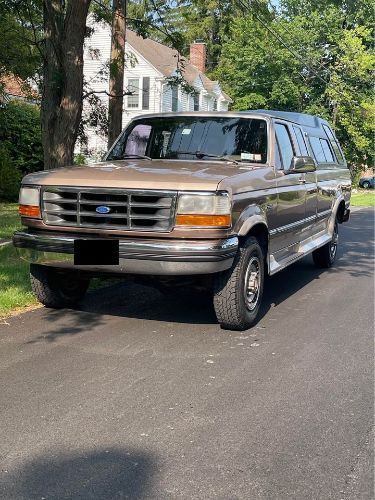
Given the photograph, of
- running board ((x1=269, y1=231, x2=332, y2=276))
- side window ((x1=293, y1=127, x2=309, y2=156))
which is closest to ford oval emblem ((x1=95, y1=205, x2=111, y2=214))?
running board ((x1=269, y1=231, x2=332, y2=276))

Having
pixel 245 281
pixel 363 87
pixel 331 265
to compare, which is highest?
pixel 363 87

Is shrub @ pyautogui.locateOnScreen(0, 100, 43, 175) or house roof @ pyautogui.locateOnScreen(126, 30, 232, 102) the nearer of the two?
shrub @ pyautogui.locateOnScreen(0, 100, 43, 175)

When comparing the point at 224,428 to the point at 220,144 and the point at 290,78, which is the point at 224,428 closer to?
the point at 220,144

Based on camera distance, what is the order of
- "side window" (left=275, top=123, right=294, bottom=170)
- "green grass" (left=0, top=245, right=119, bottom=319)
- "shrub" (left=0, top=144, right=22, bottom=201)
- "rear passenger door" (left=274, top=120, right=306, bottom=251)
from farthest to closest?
"shrub" (left=0, top=144, right=22, bottom=201) < "side window" (left=275, top=123, right=294, bottom=170) < "rear passenger door" (left=274, top=120, right=306, bottom=251) < "green grass" (left=0, top=245, right=119, bottom=319)

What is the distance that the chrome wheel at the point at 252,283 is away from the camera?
219 inches

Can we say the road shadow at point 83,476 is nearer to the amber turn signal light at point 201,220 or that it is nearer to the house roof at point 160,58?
the amber turn signal light at point 201,220

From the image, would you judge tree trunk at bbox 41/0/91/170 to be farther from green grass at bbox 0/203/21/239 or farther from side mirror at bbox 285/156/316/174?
side mirror at bbox 285/156/316/174

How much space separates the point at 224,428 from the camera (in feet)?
11.7

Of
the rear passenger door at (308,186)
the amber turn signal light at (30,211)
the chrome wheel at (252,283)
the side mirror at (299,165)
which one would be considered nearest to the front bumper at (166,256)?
the amber turn signal light at (30,211)

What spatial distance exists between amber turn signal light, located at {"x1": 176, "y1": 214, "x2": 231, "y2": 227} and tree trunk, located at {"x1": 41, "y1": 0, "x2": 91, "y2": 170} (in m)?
3.68

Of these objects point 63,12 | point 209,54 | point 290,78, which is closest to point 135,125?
point 63,12

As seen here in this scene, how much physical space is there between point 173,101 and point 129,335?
3224cm

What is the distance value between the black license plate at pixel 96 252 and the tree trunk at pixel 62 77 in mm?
3277

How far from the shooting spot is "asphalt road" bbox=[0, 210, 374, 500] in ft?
9.78
